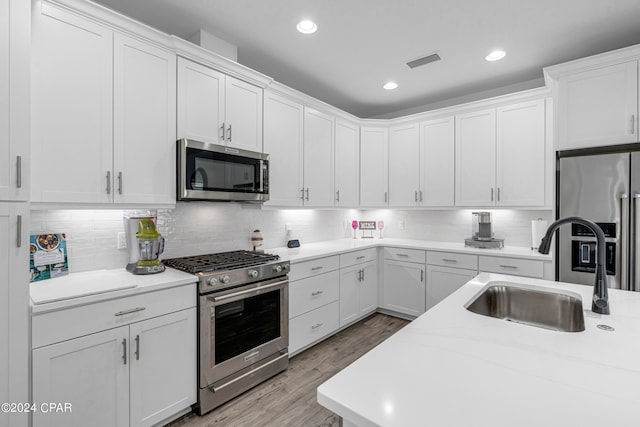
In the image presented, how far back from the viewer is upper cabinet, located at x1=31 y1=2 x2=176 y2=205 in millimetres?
1676

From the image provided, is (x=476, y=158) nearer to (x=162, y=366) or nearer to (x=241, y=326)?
(x=241, y=326)

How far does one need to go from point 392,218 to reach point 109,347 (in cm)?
363

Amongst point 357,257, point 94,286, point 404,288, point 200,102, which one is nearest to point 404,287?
point 404,288

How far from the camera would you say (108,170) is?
1.91 meters

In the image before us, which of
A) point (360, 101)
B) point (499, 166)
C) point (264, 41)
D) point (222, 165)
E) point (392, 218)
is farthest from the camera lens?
point (392, 218)

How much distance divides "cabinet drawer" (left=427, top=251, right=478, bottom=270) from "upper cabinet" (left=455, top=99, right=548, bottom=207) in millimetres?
625

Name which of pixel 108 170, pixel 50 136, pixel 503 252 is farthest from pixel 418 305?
pixel 50 136

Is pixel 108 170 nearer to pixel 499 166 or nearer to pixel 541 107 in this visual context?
pixel 499 166

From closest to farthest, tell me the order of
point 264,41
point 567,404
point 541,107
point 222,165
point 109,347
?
point 567,404, point 109,347, point 222,165, point 264,41, point 541,107

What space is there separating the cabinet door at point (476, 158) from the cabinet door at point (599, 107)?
0.78 m

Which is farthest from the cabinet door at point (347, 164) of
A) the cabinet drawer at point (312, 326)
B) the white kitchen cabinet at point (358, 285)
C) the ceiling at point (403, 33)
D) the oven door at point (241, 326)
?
the oven door at point (241, 326)

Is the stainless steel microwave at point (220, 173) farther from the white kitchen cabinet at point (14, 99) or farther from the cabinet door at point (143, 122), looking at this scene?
the white kitchen cabinet at point (14, 99)

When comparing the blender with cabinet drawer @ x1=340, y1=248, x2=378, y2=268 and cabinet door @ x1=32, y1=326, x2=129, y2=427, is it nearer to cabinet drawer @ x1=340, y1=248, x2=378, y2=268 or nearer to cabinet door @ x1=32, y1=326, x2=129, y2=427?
cabinet door @ x1=32, y1=326, x2=129, y2=427

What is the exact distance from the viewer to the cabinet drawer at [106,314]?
1.48m
